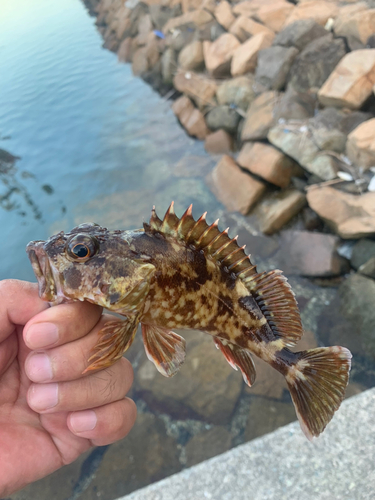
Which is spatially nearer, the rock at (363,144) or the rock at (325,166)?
the rock at (363,144)

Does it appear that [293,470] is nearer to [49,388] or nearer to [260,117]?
[49,388]

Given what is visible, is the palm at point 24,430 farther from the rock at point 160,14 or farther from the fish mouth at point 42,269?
the rock at point 160,14

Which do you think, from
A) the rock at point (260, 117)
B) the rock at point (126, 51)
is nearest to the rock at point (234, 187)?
the rock at point (260, 117)

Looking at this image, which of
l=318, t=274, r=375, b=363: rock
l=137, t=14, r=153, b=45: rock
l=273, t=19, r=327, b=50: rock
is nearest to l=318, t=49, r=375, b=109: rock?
l=273, t=19, r=327, b=50: rock

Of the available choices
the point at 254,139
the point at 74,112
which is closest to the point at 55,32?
the point at 74,112

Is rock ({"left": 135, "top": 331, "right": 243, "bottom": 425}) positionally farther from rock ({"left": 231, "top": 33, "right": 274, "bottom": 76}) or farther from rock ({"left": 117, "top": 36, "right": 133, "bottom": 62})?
rock ({"left": 117, "top": 36, "right": 133, "bottom": 62})

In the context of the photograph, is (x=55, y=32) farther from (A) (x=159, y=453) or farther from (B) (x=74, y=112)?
(A) (x=159, y=453)

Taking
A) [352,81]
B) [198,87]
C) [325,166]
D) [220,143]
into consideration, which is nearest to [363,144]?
[325,166]
